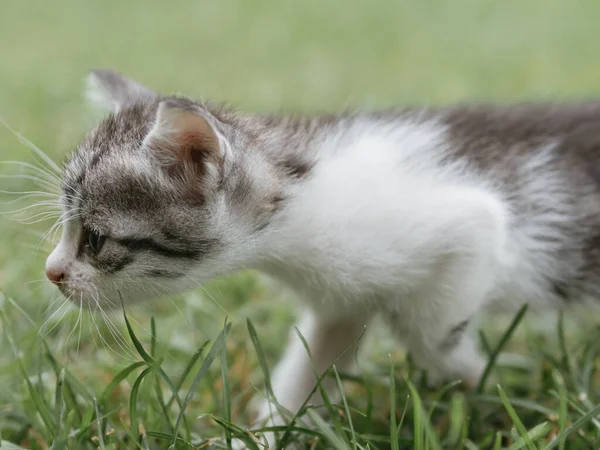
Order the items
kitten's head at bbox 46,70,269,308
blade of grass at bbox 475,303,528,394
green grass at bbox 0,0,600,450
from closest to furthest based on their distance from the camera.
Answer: kitten's head at bbox 46,70,269,308, green grass at bbox 0,0,600,450, blade of grass at bbox 475,303,528,394

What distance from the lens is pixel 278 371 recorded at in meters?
2.14

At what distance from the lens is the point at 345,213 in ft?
5.82

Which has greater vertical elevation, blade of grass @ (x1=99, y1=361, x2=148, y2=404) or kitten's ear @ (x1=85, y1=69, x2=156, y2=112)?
kitten's ear @ (x1=85, y1=69, x2=156, y2=112)

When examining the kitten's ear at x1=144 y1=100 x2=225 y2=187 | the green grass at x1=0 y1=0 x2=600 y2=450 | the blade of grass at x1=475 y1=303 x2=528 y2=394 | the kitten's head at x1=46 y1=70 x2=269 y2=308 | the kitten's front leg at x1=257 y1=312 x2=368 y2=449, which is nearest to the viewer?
the kitten's ear at x1=144 y1=100 x2=225 y2=187

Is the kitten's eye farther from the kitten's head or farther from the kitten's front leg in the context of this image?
the kitten's front leg

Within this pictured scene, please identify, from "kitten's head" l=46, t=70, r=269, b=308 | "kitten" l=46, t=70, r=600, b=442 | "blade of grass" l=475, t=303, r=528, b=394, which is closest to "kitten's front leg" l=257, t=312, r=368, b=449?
"kitten" l=46, t=70, r=600, b=442

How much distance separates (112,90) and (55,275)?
0.56 m

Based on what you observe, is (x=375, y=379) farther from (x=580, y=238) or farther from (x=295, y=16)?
(x=295, y=16)

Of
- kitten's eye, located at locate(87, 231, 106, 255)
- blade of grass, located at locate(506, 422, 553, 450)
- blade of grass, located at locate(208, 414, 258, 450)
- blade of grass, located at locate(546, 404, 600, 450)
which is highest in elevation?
kitten's eye, located at locate(87, 231, 106, 255)

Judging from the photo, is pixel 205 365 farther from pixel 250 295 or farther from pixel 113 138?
pixel 250 295

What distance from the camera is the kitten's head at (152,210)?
1.55m

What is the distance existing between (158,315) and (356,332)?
824 mm

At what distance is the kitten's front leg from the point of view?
6.52 ft

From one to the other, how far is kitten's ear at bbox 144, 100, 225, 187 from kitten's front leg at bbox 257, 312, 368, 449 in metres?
0.66
